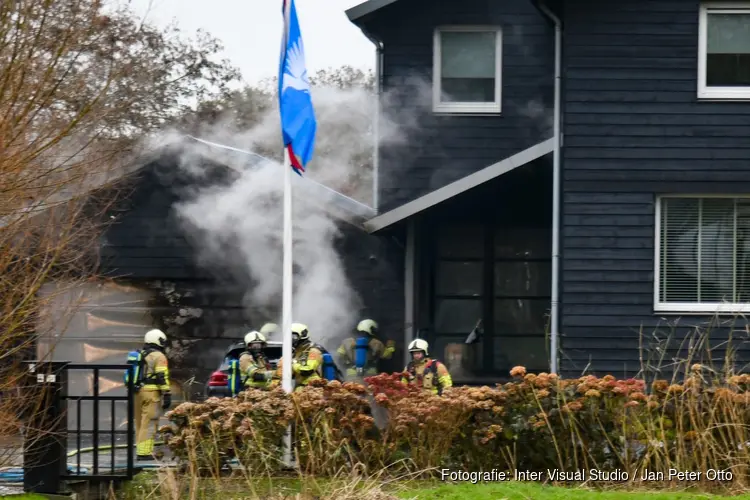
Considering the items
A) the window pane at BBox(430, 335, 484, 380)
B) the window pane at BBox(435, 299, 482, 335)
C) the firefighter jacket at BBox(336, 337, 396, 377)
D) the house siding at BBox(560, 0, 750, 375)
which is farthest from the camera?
the window pane at BBox(435, 299, 482, 335)

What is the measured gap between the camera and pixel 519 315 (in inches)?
775

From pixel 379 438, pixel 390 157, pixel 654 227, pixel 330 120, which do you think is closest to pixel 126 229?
pixel 390 157

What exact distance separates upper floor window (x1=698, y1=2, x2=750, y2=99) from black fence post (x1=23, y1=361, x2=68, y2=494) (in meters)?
9.24

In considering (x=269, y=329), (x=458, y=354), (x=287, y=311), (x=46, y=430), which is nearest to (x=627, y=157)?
(x=458, y=354)

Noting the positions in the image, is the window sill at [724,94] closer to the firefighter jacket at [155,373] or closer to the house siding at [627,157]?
the house siding at [627,157]

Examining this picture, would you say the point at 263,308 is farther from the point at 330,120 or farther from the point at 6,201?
the point at 6,201

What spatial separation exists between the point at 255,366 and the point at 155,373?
1269 millimetres

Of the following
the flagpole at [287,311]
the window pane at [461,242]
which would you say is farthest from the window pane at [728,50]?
the flagpole at [287,311]

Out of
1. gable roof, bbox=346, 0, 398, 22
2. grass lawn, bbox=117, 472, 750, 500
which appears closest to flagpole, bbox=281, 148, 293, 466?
grass lawn, bbox=117, 472, 750, 500

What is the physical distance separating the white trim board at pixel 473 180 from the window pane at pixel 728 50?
2.27 meters

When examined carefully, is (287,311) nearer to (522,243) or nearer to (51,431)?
(51,431)

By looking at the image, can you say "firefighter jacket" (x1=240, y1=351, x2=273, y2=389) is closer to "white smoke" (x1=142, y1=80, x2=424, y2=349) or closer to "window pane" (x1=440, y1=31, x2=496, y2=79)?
"white smoke" (x1=142, y1=80, x2=424, y2=349)

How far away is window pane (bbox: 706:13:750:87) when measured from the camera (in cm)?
1559

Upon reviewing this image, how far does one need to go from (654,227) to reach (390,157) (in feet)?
18.0
